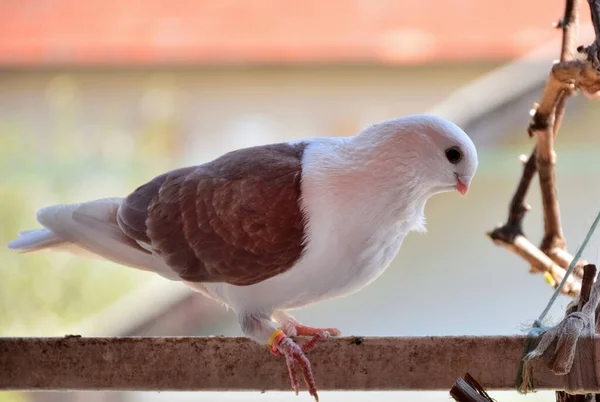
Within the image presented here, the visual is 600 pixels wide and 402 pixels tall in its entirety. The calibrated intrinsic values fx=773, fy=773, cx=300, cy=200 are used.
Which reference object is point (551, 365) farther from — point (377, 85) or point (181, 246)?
point (377, 85)

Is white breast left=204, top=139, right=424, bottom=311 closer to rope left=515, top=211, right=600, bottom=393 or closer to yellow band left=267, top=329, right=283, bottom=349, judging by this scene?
yellow band left=267, top=329, right=283, bottom=349

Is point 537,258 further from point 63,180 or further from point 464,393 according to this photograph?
point 63,180

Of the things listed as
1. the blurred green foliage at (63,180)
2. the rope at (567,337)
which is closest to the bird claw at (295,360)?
the rope at (567,337)

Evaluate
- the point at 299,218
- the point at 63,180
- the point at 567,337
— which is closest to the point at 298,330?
the point at 299,218

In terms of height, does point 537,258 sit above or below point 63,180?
above

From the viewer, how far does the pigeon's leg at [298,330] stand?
1.42 metres

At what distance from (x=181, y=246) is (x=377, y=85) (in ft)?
7.30

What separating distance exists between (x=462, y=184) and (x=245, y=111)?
237 cm

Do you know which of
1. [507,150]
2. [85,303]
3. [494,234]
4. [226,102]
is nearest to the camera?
[494,234]

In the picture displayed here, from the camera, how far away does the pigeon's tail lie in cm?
162

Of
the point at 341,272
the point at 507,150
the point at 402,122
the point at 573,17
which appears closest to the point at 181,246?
the point at 341,272

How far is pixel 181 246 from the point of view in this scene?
1.54m

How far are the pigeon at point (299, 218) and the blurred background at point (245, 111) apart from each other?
1593 mm

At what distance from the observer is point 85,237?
1624mm
